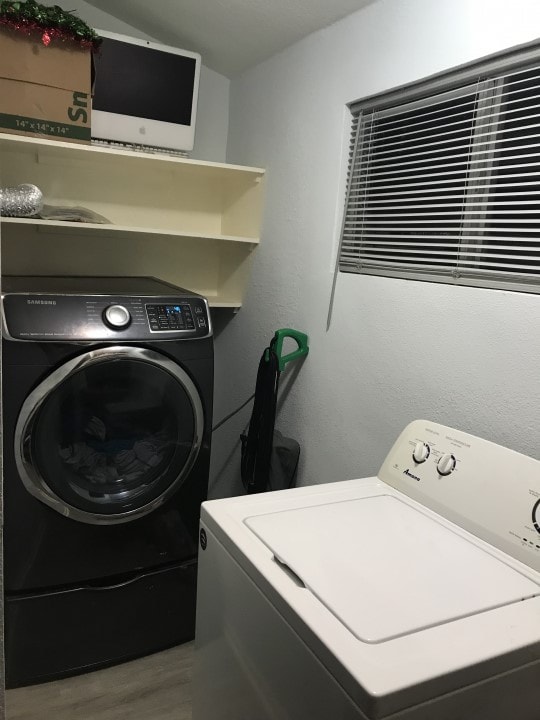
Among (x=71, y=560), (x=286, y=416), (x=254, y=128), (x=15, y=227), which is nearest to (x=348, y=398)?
(x=286, y=416)

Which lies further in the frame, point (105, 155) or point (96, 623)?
point (105, 155)

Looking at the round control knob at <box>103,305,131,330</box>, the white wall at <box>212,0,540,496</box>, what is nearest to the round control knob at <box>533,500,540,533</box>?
the white wall at <box>212,0,540,496</box>

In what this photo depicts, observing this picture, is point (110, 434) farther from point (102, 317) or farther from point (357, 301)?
point (357, 301)

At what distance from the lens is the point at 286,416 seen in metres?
2.23

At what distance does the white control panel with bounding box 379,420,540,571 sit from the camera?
1159 mm

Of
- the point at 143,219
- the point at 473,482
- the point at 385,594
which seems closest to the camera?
the point at 385,594

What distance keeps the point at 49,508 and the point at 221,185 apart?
165 centimetres

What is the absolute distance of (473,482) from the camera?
128 centimetres

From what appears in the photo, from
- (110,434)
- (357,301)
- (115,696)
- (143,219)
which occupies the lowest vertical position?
(115,696)

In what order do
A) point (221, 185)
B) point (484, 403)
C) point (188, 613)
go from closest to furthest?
1. point (484, 403)
2. point (188, 613)
3. point (221, 185)

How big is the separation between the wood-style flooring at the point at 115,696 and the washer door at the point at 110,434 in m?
0.55

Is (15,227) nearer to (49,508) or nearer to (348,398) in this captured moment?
(49,508)

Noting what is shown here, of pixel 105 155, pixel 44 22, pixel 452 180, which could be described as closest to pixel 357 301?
pixel 452 180

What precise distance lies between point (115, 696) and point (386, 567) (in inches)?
51.1
